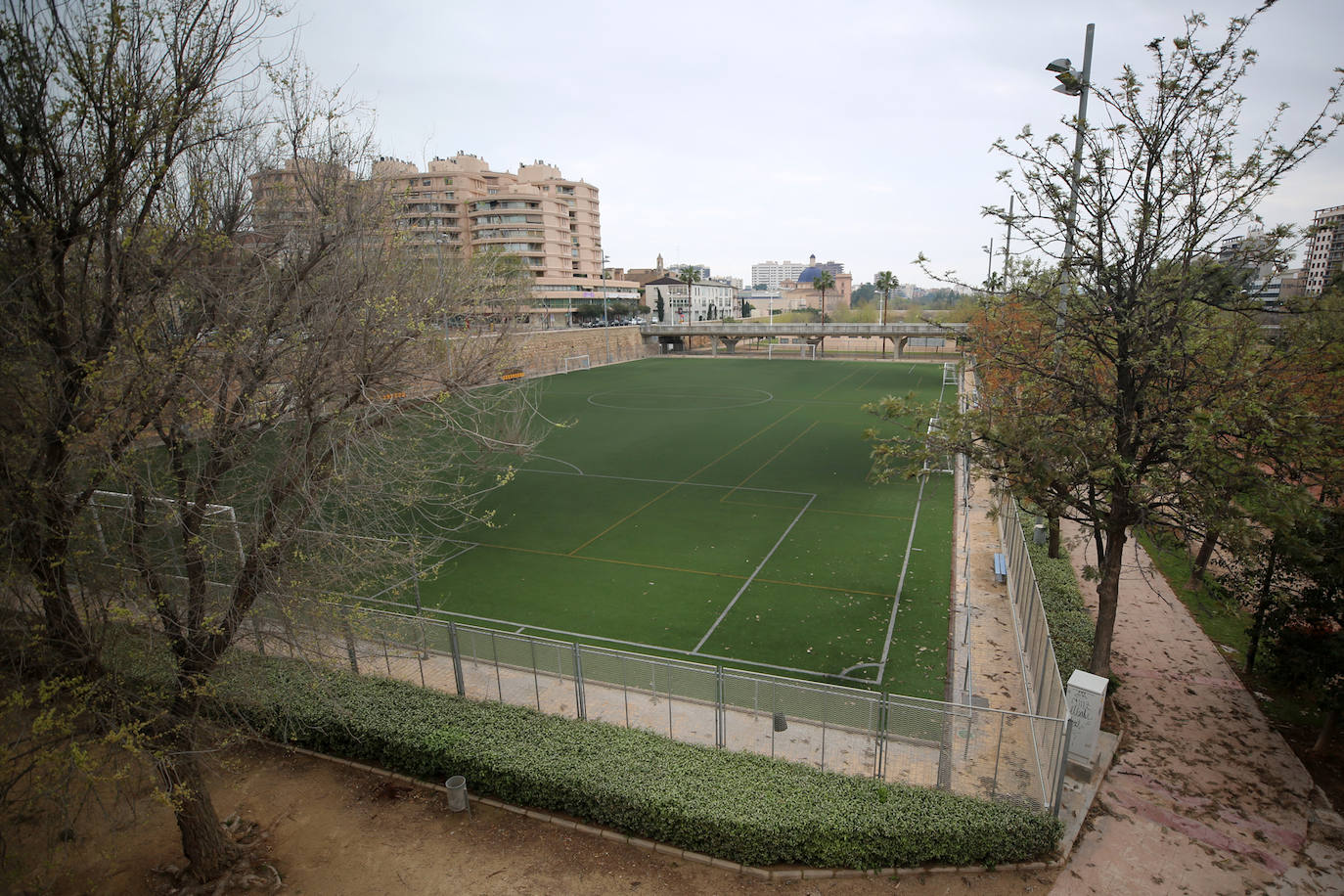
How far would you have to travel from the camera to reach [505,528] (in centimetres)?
2480

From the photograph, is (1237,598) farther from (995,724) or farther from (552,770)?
(552,770)

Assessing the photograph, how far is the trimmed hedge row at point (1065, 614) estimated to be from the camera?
1421cm

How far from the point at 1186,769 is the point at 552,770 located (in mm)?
10316

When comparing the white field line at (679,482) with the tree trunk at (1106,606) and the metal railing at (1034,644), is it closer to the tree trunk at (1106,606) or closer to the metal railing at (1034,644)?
the metal railing at (1034,644)

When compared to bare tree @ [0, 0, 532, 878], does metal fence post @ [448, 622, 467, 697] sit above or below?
below

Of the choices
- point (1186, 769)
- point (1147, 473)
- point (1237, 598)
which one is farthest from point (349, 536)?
point (1237, 598)

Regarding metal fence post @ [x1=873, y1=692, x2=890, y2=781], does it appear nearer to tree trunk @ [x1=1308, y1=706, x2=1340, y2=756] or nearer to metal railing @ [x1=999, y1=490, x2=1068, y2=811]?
metal railing @ [x1=999, y1=490, x2=1068, y2=811]

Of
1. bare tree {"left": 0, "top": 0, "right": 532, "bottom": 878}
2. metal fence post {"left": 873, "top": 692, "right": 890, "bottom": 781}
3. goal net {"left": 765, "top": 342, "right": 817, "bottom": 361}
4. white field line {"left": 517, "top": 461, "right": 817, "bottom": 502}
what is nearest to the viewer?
bare tree {"left": 0, "top": 0, "right": 532, "bottom": 878}

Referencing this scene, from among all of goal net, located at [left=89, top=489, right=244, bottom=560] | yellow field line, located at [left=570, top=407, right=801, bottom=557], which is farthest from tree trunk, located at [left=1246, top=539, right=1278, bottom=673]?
yellow field line, located at [left=570, top=407, right=801, bottom=557]

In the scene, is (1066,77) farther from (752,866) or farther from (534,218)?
(534,218)

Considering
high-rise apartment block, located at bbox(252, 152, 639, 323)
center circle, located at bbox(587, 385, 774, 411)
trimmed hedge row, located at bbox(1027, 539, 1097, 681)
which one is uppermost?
high-rise apartment block, located at bbox(252, 152, 639, 323)

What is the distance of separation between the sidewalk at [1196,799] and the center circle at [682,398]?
123 ft

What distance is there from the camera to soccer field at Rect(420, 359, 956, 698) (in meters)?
16.5

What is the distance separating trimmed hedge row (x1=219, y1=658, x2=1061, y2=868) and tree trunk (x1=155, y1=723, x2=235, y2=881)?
0.82m
